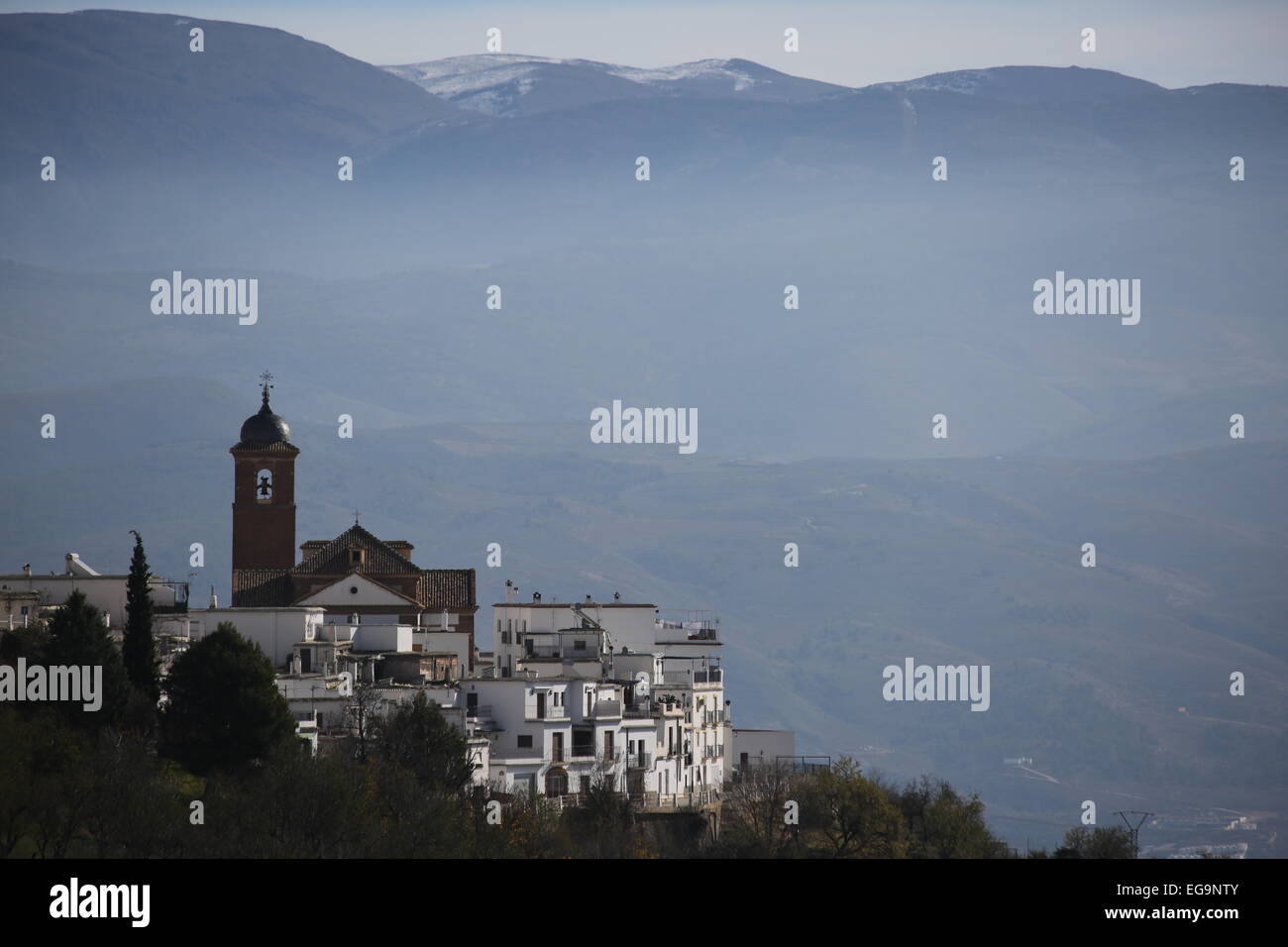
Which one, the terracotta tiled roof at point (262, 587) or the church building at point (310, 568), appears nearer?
the church building at point (310, 568)

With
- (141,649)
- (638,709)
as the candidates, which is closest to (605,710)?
(638,709)

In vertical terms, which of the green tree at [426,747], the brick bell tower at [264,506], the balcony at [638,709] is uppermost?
the brick bell tower at [264,506]

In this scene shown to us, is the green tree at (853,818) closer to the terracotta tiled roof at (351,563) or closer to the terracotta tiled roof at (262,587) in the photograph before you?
the terracotta tiled roof at (351,563)

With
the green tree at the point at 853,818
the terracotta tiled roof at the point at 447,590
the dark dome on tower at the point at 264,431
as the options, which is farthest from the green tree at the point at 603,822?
the dark dome on tower at the point at 264,431

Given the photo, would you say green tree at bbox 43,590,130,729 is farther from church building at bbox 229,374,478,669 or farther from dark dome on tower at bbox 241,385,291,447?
dark dome on tower at bbox 241,385,291,447

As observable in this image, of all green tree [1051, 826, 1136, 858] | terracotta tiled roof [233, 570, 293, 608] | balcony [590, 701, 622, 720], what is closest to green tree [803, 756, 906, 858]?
green tree [1051, 826, 1136, 858]

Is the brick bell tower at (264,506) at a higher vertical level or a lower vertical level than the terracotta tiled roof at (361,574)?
higher

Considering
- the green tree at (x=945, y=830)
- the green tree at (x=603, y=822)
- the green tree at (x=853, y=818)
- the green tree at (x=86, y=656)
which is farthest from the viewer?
the green tree at (x=945, y=830)

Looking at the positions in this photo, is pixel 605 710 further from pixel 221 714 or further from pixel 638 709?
pixel 221 714
